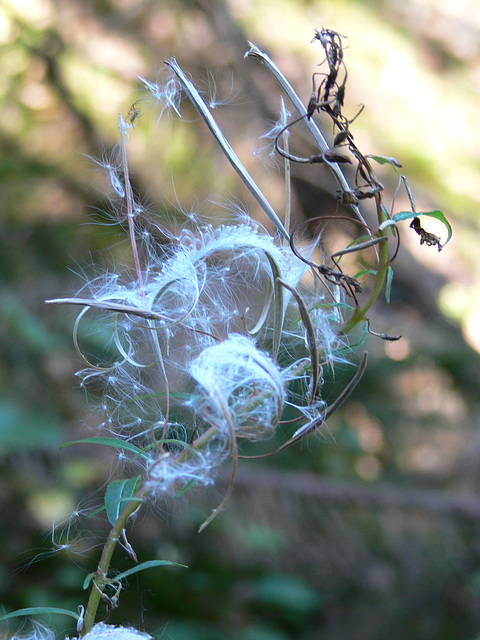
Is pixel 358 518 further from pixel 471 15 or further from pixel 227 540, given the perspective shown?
pixel 471 15

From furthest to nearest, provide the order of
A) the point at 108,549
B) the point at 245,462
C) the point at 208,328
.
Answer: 1. the point at 245,462
2. the point at 208,328
3. the point at 108,549

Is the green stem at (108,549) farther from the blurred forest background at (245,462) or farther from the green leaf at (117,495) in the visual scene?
the blurred forest background at (245,462)

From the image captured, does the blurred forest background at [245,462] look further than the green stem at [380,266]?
Yes

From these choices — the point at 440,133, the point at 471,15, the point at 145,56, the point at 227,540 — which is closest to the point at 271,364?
the point at 227,540

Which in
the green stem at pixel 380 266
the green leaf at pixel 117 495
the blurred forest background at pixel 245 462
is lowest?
the blurred forest background at pixel 245 462

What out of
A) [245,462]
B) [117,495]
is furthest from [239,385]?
[245,462]

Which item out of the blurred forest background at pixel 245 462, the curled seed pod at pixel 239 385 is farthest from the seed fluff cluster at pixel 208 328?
the blurred forest background at pixel 245 462

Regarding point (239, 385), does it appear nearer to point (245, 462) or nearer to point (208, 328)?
point (208, 328)
